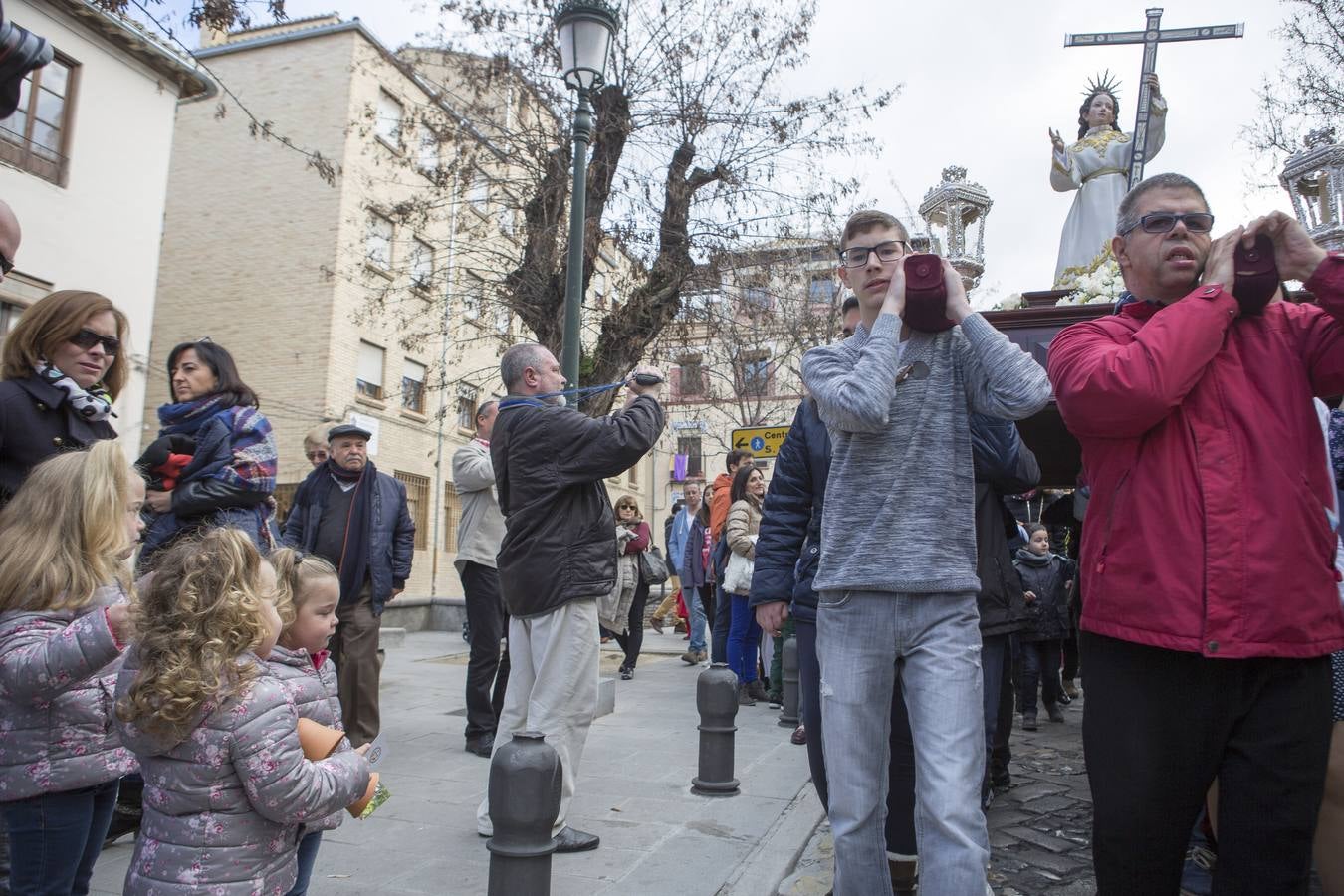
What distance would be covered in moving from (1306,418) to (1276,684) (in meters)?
0.63

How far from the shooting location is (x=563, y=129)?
11.1 m

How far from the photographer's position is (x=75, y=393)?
10.4 feet

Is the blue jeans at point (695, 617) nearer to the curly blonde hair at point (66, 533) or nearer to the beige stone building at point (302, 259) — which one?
the curly blonde hair at point (66, 533)

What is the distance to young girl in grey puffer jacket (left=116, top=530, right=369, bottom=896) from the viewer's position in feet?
7.32

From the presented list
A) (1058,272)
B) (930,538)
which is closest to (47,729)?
(930,538)

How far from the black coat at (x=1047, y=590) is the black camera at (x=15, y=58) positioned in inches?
266

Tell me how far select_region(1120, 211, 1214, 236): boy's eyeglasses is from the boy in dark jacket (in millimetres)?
5162

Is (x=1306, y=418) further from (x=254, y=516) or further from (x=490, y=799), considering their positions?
(x=254, y=516)

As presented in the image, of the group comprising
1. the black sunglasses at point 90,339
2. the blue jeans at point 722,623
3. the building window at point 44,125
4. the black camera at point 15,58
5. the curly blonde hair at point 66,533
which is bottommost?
the blue jeans at point 722,623

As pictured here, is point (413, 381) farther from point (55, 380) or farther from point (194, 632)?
point (194, 632)

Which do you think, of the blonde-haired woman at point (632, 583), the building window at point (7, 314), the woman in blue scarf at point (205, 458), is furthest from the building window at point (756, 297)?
the building window at point (7, 314)

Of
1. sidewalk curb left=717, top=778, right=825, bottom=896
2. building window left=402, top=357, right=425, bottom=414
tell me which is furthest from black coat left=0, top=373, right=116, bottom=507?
building window left=402, top=357, right=425, bottom=414

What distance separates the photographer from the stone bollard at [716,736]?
4.92 metres

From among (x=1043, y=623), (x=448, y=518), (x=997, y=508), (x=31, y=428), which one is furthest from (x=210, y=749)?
(x=448, y=518)
